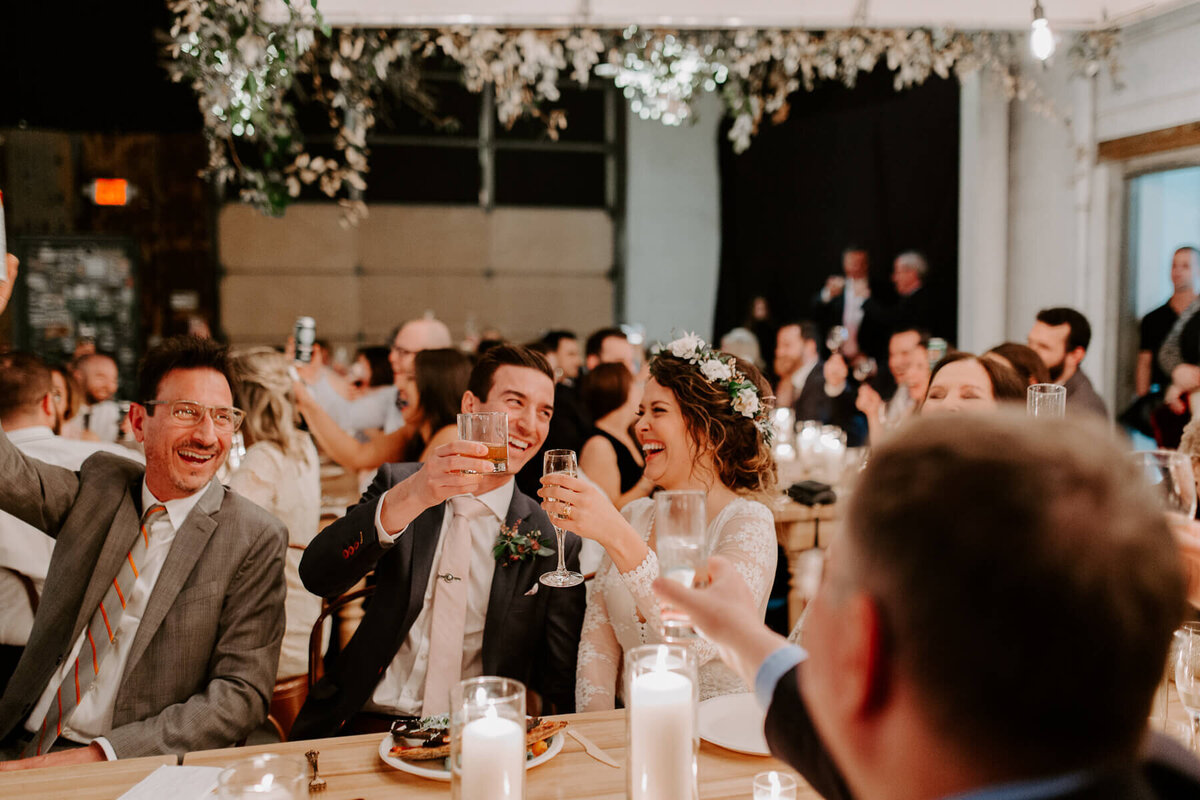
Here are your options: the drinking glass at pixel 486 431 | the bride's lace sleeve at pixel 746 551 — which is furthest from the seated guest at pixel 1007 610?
the drinking glass at pixel 486 431

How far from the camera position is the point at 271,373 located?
138 inches

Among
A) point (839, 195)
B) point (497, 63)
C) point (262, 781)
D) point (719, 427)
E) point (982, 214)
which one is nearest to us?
point (262, 781)

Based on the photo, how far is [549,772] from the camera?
155cm

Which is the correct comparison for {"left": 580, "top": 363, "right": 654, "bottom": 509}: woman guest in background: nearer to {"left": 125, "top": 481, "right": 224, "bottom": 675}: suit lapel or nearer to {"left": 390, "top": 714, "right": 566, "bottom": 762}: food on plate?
{"left": 125, "top": 481, "right": 224, "bottom": 675}: suit lapel

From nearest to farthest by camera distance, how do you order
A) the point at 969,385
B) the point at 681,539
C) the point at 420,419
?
1. the point at 681,539
2. the point at 969,385
3. the point at 420,419

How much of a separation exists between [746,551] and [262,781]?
121cm

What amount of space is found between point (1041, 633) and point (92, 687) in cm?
207

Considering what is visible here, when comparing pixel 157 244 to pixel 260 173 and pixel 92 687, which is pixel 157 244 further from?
pixel 92 687

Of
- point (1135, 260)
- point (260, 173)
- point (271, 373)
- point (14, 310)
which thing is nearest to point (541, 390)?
point (271, 373)

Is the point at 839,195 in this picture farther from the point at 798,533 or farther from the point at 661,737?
the point at 661,737

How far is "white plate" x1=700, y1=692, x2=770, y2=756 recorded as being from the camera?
1600 millimetres

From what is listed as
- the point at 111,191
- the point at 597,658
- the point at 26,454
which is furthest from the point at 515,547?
the point at 111,191

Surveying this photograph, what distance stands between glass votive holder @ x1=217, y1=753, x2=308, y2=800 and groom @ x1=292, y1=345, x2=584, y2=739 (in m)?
0.90

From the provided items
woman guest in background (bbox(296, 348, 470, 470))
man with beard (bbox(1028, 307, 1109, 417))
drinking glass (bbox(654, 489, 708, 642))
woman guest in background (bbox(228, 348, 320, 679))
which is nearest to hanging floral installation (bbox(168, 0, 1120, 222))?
woman guest in background (bbox(296, 348, 470, 470))
